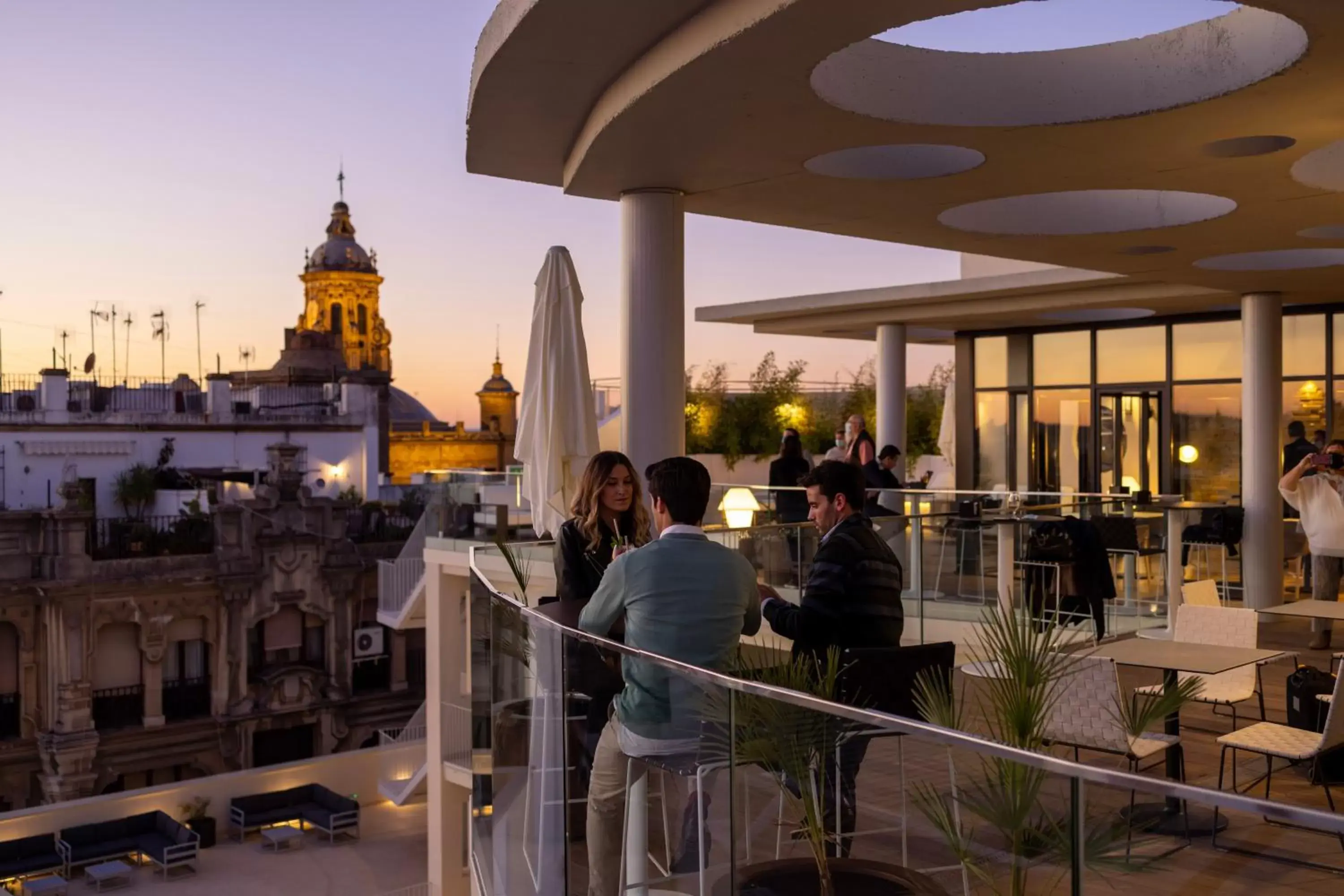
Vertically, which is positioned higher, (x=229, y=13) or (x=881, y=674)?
(x=229, y=13)

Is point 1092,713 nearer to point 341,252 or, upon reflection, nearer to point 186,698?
point 186,698

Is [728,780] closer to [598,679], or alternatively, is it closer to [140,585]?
[598,679]

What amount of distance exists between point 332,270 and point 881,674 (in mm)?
88274

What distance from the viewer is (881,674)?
4.07 metres

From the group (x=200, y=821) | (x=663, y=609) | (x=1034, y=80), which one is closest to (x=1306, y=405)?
(x=1034, y=80)

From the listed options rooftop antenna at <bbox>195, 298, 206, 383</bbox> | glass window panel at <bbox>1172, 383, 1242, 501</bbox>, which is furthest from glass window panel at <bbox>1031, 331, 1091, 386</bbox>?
rooftop antenna at <bbox>195, 298, 206, 383</bbox>

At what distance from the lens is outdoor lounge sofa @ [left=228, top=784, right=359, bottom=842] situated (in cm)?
2300

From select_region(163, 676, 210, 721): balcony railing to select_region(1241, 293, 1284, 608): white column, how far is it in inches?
1145

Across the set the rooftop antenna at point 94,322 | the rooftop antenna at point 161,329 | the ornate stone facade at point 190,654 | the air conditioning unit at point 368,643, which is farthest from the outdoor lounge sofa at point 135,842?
the rooftop antenna at point 161,329

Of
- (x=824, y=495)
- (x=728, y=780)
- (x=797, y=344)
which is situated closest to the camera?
(x=728, y=780)

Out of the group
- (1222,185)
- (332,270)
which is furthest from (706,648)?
(332,270)

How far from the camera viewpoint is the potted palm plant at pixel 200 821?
75.6 ft

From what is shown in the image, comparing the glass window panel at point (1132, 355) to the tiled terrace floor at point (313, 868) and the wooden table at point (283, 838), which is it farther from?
the wooden table at point (283, 838)

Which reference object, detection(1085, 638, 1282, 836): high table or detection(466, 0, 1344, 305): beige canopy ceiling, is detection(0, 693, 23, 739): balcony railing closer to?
detection(466, 0, 1344, 305): beige canopy ceiling
